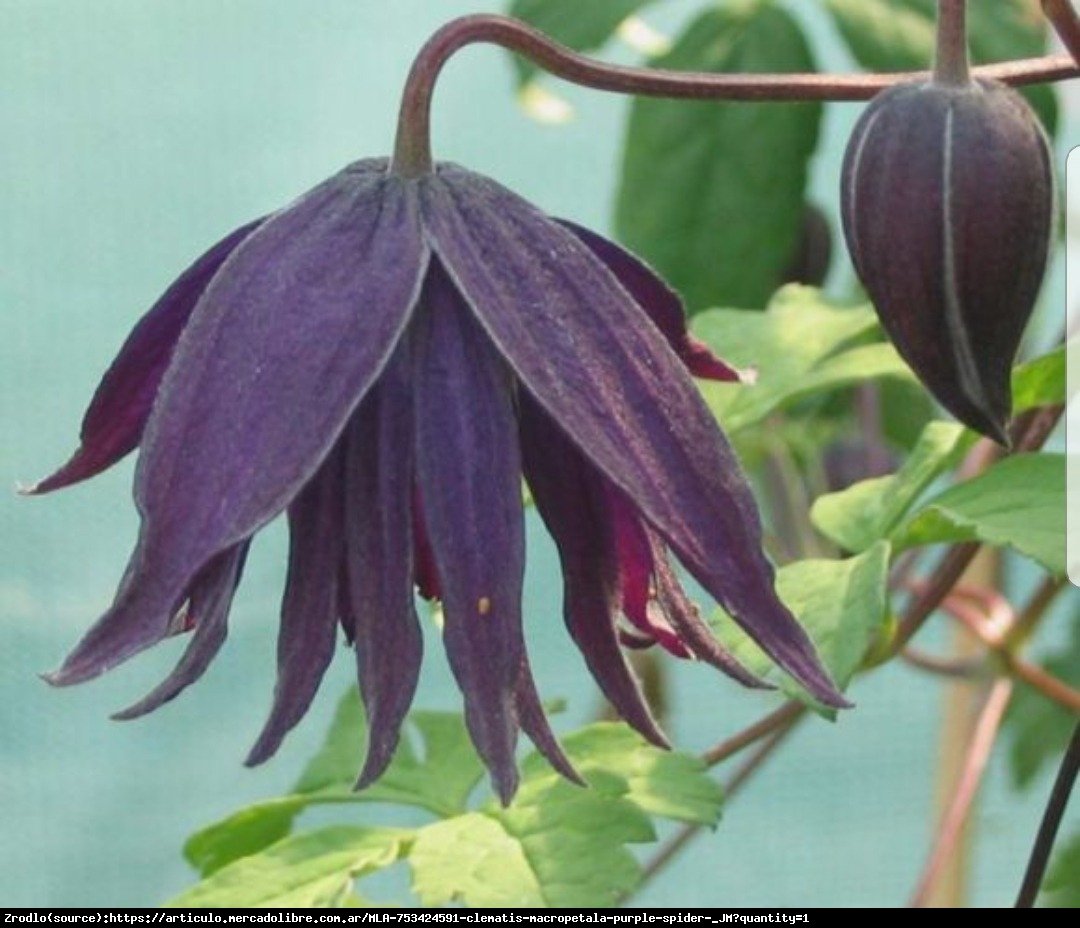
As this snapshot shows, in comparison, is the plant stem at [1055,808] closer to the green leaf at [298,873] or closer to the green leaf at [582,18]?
the green leaf at [298,873]

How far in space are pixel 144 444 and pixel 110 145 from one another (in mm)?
1330

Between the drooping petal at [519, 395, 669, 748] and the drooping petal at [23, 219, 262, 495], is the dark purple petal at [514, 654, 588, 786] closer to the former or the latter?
the drooping petal at [519, 395, 669, 748]

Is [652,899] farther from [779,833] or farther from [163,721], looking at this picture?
[163,721]

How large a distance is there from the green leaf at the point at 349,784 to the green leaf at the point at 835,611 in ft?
0.76

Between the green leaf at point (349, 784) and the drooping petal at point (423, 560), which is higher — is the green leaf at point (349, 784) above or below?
below

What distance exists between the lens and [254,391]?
2.03ft

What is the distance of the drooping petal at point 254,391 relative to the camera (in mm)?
610

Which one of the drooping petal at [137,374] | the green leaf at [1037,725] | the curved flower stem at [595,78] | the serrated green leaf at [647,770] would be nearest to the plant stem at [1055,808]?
the serrated green leaf at [647,770]

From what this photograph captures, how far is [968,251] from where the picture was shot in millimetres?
679

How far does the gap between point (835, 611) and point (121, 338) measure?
3.95ft

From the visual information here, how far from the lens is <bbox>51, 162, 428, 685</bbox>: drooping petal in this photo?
610 millimetres

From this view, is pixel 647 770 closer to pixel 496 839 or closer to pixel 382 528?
pixel 496 839

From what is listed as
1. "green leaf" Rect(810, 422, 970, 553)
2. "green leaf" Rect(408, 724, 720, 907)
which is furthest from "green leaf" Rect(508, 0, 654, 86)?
"green leaf" Rect(408, 724, 720, 907)

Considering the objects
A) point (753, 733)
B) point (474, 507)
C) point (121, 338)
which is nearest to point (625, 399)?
point (474, 507)
